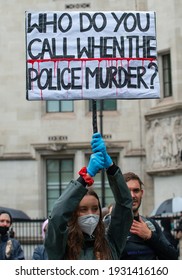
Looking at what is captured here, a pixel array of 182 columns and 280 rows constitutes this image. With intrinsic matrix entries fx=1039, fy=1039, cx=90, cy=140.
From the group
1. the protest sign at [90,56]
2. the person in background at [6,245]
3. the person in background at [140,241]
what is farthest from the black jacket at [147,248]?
the person in background at [6,245]

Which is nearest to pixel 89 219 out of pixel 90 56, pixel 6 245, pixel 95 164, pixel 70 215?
pixel 70 215

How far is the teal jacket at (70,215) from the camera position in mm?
6082

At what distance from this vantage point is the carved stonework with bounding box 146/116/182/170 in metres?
30.1

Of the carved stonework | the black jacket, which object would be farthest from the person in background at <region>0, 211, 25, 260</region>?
the carved stonework

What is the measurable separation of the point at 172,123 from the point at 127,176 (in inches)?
A: 912

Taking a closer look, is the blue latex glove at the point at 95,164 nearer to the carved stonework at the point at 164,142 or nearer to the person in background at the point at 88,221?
the person in background at the point at 88,221

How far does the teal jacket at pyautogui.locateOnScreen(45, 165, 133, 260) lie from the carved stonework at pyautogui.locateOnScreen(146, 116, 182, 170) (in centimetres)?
2352

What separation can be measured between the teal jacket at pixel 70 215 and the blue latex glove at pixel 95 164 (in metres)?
0.09

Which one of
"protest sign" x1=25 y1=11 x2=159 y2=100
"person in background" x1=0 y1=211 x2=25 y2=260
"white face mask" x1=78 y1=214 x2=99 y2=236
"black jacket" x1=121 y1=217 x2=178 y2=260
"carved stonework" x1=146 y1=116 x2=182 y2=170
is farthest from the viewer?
"carved stonework" x1=146 y1=116 x2=182 y2=170

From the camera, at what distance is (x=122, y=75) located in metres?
7.84

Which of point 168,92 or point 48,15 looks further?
point 168,92

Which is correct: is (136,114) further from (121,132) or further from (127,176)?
(127,176)

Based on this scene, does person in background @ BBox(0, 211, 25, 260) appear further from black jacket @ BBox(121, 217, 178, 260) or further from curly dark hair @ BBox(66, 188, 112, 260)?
curly dark hair @ BBox(66, 188, 112, 260)
